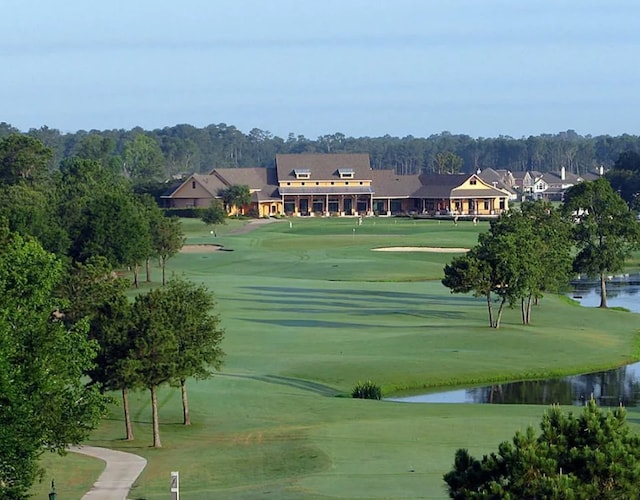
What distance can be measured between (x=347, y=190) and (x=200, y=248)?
2206 inches

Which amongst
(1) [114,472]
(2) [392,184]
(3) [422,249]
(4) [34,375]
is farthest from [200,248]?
(4) [34,375]

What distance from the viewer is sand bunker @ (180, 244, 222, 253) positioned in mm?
108125

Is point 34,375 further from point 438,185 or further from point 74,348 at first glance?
point 438,185

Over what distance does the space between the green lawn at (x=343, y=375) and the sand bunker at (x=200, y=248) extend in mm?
8049

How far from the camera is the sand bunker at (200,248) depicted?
108 metres

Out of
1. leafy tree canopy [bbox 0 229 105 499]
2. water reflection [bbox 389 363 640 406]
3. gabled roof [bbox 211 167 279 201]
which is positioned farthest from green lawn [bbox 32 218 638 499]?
gabled roof [bbox 211 167 279 201]

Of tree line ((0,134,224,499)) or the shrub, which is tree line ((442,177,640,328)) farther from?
tree line ((0,134,224,499))

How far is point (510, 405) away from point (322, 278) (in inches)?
1867

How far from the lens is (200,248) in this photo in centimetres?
11050

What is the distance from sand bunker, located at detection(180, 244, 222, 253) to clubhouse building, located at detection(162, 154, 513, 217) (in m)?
46.2

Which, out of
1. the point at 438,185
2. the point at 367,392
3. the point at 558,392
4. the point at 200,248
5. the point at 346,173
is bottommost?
the point at 558,392

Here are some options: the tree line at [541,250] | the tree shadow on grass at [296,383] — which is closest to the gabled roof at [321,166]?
the tree line at [541,250]

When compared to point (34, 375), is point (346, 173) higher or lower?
higher

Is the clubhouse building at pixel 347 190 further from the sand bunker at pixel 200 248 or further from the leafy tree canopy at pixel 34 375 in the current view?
the leafy tree canopy at pixel 34 375
